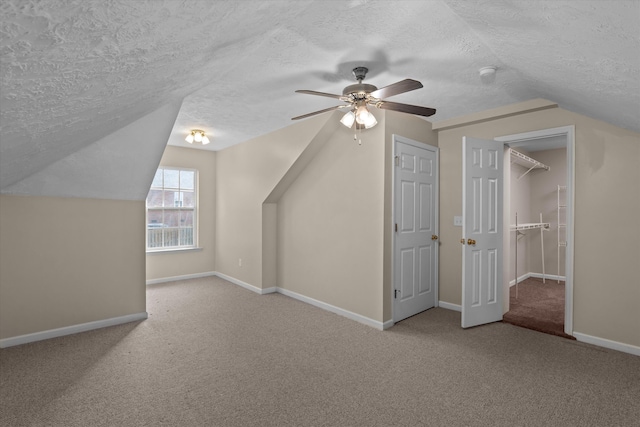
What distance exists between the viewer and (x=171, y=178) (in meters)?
5.82

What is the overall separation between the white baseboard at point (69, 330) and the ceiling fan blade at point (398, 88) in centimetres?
353

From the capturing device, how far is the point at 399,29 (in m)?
2.01

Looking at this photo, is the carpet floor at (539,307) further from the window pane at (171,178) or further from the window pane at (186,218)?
the window pane at (171,178)

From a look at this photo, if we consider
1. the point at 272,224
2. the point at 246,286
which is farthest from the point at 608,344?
the point at 246,286

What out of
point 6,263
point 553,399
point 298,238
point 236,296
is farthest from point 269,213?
point 553,399

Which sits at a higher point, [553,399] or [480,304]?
[480,304]

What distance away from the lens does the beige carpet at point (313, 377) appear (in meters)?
2.06

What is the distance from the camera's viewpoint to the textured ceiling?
110cm

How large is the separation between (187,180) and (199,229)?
0.92m

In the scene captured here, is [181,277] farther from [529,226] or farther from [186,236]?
[529,226]

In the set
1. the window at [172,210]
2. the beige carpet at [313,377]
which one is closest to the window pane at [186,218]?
the window at [172,210]

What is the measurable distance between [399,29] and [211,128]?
3153mm

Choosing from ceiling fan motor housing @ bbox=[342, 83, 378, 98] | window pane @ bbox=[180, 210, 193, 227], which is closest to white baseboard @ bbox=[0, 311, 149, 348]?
window pane @ bbox=[180, 210, 193, 227]

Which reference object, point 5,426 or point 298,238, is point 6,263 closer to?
point 5,426
